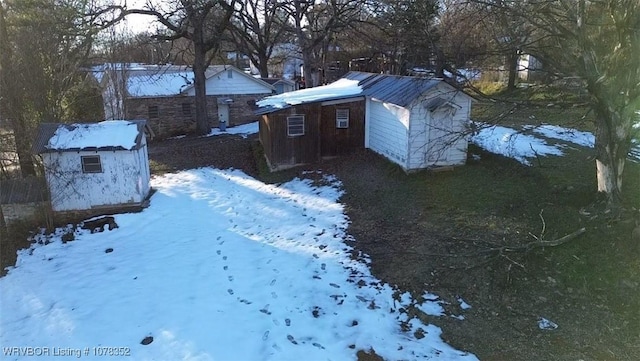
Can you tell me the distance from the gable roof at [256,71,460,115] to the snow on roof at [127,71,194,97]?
1212 cm

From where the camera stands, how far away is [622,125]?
8406 millimetres

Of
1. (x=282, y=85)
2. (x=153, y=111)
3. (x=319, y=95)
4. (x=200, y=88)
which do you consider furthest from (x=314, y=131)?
(x=282, y=85)

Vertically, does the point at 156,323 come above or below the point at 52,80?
below

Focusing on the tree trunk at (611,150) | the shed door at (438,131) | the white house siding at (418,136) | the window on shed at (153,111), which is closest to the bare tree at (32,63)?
the window on shed at (153,111)

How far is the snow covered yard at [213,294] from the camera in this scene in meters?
6.80

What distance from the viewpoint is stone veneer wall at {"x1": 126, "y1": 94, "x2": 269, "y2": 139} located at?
2684cm

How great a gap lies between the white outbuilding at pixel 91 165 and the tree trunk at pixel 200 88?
40.8 feet

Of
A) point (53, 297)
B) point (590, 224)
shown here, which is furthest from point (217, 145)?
point (590, 224)

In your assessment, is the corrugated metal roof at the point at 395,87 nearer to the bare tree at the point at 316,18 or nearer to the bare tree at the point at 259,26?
the bare tree at the point at 316,18

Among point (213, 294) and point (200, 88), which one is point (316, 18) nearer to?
point (200, 88)

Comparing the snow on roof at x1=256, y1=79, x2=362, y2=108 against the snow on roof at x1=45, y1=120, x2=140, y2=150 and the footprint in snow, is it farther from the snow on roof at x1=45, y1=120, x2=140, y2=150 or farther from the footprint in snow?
the footprint in snow

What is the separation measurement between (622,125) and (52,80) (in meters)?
17.6

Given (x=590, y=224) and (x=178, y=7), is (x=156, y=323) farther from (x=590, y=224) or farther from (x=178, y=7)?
(x=178, y=7)

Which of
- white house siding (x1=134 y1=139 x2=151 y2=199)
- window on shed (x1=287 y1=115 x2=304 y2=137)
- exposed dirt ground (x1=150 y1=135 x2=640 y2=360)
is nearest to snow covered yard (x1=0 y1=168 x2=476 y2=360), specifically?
exposed dirt ground (x1=150 y1=135 x2=640 y2=360)
